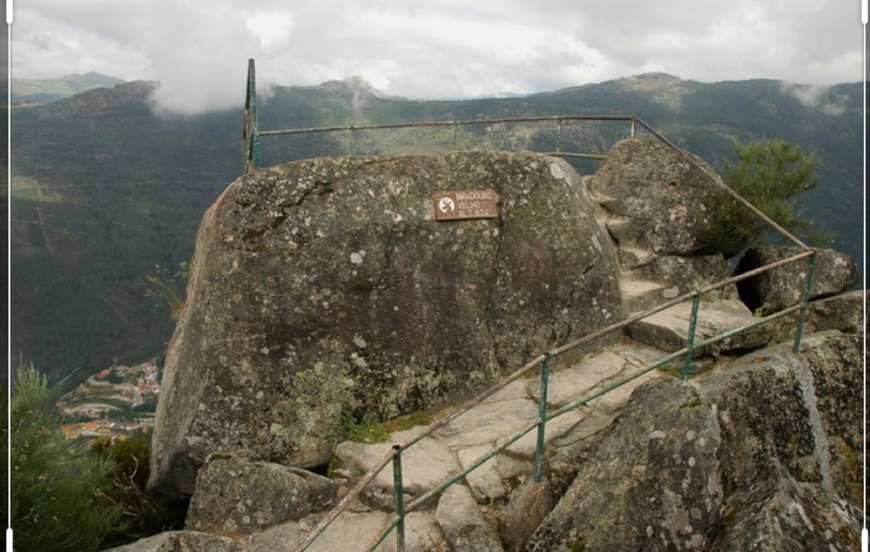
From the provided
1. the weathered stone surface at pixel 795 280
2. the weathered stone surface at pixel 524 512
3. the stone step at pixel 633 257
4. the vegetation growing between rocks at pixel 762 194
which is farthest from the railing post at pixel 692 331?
the vegetation growing between rocks at pixel 762 194

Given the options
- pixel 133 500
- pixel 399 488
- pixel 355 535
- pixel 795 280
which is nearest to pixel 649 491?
pixel 399 488

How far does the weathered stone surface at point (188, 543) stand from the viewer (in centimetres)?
674

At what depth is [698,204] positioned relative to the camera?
445 inches

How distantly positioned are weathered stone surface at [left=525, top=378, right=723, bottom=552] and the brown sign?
3643 millimetres

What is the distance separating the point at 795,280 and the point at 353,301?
284 inches

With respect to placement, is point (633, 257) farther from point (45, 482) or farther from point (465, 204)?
point (45, 482)

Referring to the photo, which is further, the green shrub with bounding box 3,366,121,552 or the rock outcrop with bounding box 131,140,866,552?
the green shrub with bounding box 3,366,121,552

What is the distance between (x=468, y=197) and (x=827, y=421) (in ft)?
16.9

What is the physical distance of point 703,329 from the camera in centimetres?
892

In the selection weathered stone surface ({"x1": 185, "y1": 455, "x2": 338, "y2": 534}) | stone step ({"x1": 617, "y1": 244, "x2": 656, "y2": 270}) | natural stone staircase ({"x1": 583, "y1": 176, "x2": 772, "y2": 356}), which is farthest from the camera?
stone step ({"x1": 617, "y1": 244, "x2": 656, "y2": 270})

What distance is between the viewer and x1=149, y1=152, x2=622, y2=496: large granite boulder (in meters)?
8.09

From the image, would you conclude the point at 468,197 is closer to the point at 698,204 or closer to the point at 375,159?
Answer: the point at 375,159

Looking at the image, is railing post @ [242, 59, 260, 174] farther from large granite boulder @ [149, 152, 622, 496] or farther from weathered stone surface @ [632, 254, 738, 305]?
weathered stone surface @ [632, 254, 738, 305]

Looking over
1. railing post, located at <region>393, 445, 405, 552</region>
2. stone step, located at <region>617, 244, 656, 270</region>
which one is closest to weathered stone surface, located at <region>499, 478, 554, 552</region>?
railing post, located at <region>393, 445, 405, 552</region>
